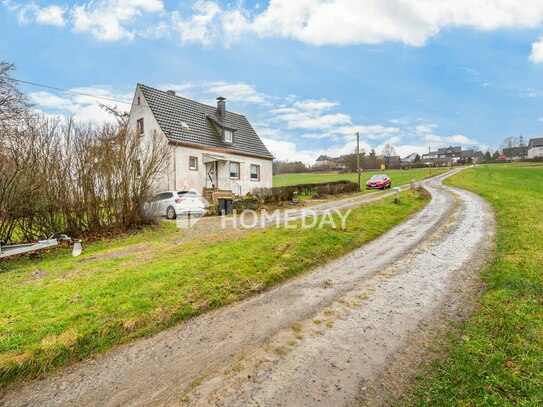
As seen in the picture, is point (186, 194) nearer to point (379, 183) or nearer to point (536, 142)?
point (379, 183)

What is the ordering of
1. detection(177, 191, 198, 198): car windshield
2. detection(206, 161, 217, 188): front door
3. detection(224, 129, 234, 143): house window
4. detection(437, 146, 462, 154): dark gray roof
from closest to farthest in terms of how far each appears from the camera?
detection(177, 191, 198, 198): car windshield < detection(206, 161, 217, 188): front door < detection(224, 129, 234, 143): house window < detection(437, 146, 462, 154): dark gray roof

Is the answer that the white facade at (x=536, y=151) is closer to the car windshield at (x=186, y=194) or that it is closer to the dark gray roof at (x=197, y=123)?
the dark gray roof at (x=197, y=123)

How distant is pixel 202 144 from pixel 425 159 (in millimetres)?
98860

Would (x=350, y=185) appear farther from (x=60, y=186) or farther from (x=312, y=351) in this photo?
(x=312, y=351)

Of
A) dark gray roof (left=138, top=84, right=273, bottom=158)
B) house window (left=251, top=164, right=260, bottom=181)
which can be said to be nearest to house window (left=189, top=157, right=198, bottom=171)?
dark gray roof (left=138, top=84, right=273, bottom=158)

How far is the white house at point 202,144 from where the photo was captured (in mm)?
21719

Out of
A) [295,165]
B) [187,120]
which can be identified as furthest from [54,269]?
[295,165]

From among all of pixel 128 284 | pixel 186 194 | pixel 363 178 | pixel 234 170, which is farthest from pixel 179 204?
pixel 363 178

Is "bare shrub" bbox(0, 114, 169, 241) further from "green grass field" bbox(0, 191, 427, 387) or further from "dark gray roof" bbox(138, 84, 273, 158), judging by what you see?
"dark gray roof" bbox(138, 84, 273, 158)

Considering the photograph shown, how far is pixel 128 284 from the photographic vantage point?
5516 millimetres

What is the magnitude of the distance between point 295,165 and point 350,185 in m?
56.9

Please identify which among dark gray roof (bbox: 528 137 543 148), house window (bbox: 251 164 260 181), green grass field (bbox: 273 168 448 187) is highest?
dark gray roof (bbox: 528 137 543 148)

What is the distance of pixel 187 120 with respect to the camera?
80.5 feet

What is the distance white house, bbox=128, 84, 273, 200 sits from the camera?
21.7m
